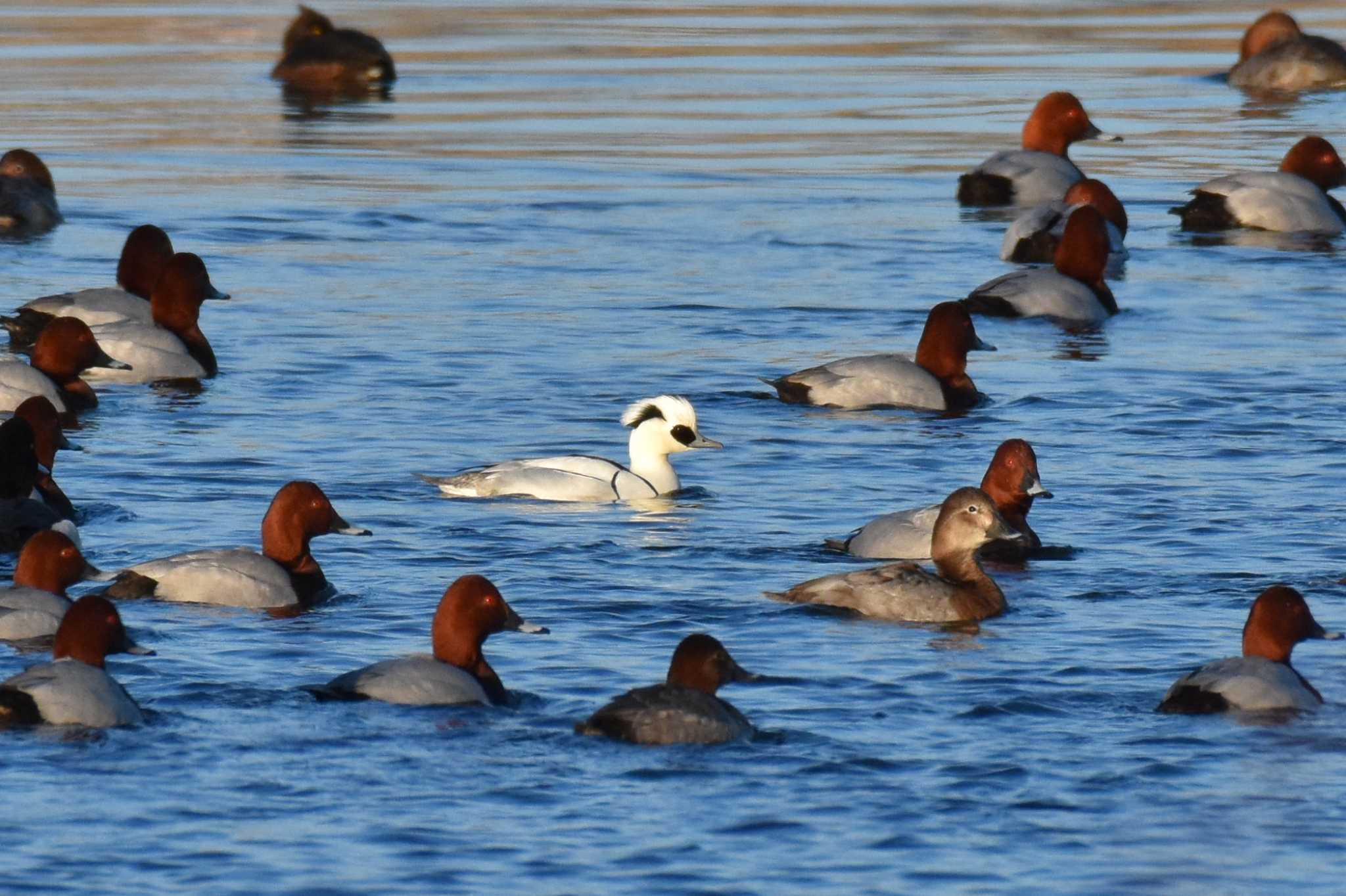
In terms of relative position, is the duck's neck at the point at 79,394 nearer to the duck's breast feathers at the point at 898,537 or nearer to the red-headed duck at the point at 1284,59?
the duck's breast feathers at the point at 898,537

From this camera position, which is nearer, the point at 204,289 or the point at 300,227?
the point at 204,289

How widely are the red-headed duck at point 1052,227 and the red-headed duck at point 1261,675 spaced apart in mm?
11544

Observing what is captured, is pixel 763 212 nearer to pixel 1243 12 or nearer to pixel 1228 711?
pixel 1228 711

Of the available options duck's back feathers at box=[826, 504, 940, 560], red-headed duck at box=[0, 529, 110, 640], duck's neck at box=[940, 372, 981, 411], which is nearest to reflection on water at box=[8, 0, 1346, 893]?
duck's neck at box=[940, 372, 981, 411]

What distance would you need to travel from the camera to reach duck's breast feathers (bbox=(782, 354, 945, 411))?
16.5 metres

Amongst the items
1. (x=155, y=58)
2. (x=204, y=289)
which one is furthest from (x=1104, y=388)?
Answer: (x=155, y=58)

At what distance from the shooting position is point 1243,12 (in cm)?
3994

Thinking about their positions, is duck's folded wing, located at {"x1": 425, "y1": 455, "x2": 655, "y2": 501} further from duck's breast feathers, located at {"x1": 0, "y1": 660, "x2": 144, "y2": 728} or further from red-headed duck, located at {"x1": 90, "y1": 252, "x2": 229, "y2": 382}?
duck's breast feathers, located at {"x1": 0, "y1": 660, "x2": 144, "y2": 728}

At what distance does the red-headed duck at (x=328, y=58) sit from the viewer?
3197 cm

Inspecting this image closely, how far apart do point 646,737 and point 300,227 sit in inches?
559

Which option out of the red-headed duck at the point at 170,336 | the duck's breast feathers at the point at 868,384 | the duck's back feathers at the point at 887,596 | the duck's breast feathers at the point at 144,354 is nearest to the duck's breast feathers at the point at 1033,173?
the duck's breast feathers at the point at 868,384

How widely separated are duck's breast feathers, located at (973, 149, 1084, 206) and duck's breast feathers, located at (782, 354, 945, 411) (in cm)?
792

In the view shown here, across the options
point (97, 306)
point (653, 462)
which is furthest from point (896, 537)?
point (97, 306)

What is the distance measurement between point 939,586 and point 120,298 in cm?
886
